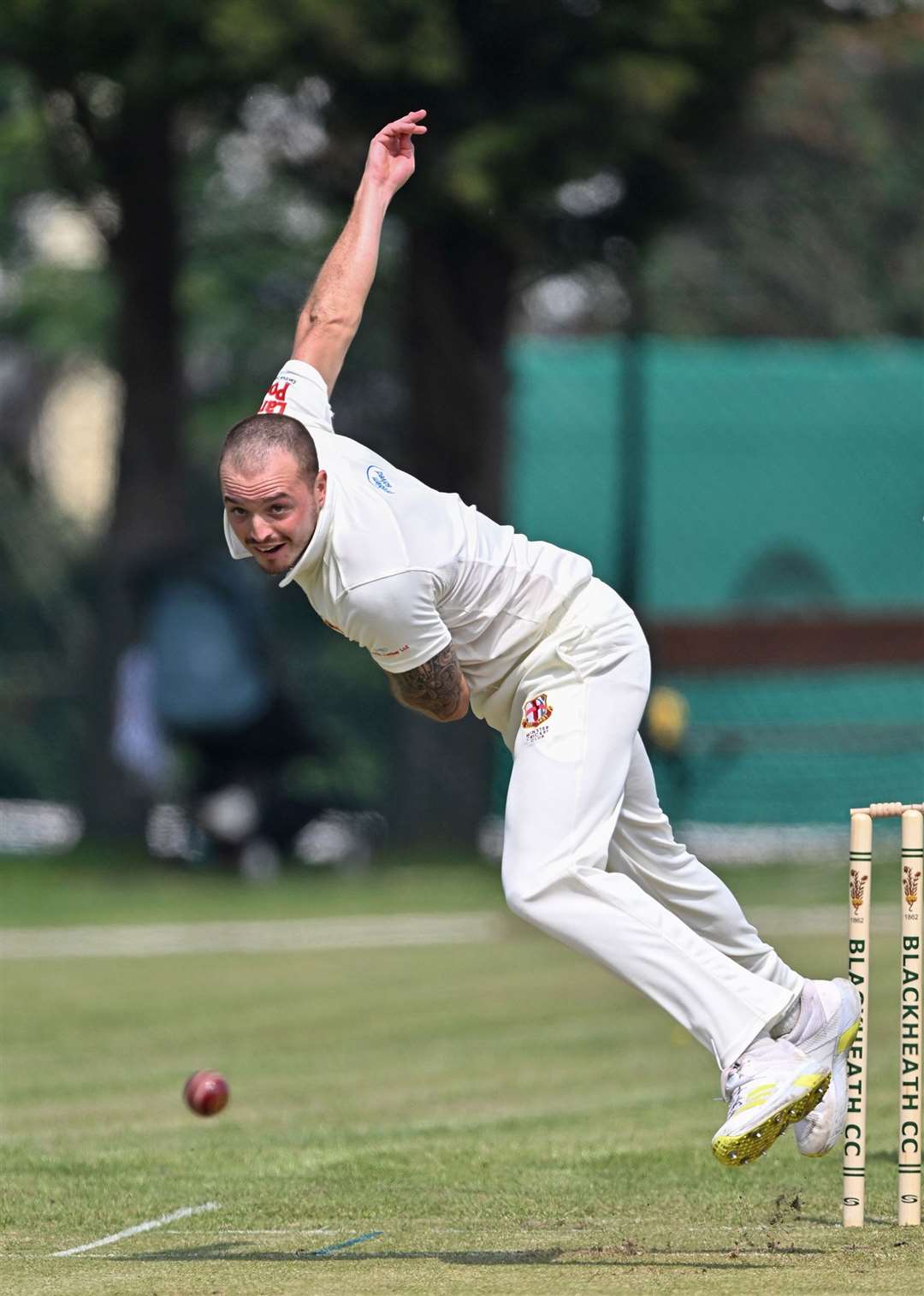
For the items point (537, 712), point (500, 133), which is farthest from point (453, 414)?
point (537, 712)

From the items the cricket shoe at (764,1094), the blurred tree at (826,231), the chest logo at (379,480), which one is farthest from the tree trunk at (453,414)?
→ the cricket shoe at (764,1094)

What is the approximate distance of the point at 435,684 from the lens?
6074 mm

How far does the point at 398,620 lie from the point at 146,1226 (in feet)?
6.54

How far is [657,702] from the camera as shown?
60.0 feet

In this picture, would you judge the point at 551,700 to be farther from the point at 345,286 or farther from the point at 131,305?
the point at 131,305

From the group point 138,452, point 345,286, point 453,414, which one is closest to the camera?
point 345,286

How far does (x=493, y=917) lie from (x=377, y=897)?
120cm

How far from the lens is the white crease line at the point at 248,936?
48.0ft

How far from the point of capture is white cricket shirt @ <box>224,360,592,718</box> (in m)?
5.85

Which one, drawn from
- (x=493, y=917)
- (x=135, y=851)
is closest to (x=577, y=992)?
(x=493, y=917)

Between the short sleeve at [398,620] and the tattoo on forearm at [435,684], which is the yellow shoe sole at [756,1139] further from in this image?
the short sleeve at [398,620]

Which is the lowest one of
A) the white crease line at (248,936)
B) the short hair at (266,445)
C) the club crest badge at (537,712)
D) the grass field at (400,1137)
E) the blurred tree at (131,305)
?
the grass field at (400,1137)

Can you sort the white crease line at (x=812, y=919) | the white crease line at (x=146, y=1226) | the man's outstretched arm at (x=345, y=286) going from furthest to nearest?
the white crease line at (x=812, y=919) → the man's outstretched arm at (x=345, y=286) → the white crease line at (x=146, y=1226)

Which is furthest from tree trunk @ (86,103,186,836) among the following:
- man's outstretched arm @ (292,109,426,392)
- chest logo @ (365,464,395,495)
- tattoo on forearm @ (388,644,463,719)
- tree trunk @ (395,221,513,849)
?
chest logo @ (365,464,395,495)
